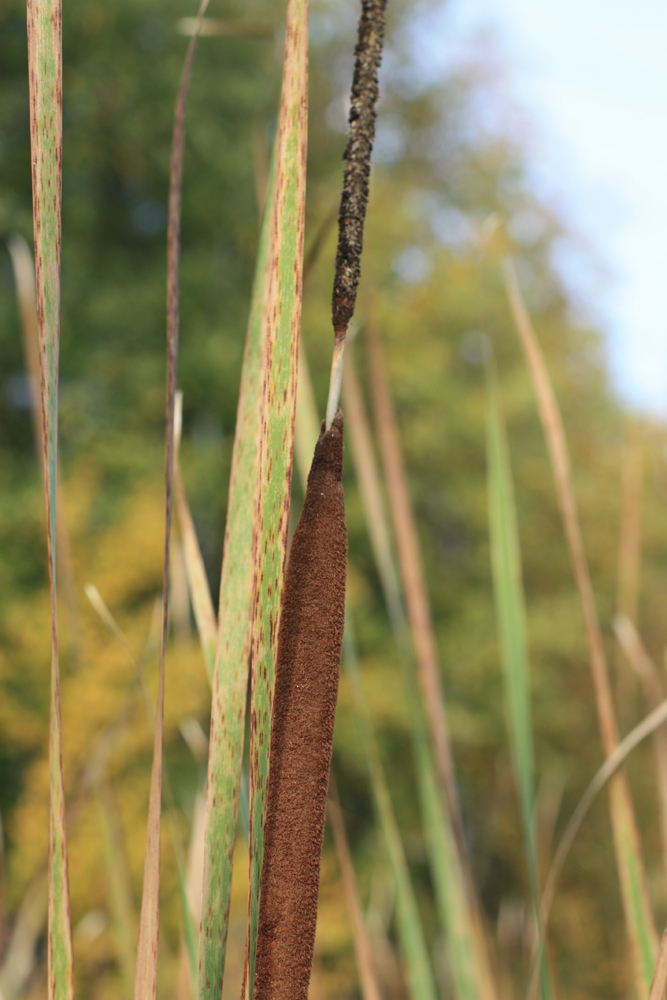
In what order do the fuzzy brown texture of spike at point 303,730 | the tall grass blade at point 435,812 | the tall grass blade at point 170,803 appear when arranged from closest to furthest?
the fuzzy brown texture of spike at point 303,730, the tall grass blade at point 170,803, the tall grass blade at point 435,812

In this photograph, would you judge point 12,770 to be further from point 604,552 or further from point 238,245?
point 604,552

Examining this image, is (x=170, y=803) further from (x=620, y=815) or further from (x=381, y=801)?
(x=620, y=815)

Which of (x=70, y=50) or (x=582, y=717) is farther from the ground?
(x=70, y=50)

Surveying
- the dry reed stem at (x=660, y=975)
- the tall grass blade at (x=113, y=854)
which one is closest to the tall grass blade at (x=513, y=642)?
the dry reed stem at (x=660, y=975)

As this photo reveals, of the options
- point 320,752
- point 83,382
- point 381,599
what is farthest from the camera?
point 381,599

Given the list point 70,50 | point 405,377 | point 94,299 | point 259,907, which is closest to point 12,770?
point 94,299

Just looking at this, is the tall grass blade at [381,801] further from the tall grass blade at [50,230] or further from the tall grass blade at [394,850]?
the tall grass blade at [50,230]

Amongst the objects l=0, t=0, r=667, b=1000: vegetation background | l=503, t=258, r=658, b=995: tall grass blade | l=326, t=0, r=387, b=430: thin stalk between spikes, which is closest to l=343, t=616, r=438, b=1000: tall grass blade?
l=503, t=258, r=658, b=995: tall grass blade
